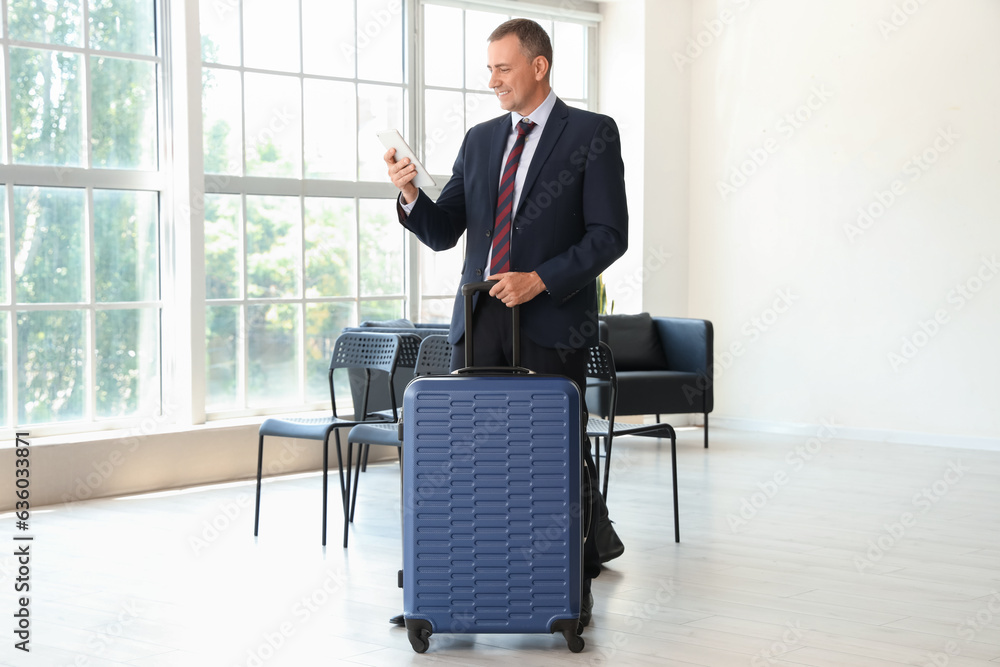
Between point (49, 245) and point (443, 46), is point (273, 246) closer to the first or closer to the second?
point (49, 245)

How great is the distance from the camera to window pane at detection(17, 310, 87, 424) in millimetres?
5027

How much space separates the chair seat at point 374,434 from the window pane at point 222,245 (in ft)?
6.22

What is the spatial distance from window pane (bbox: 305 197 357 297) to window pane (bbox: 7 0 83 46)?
149 centimetres

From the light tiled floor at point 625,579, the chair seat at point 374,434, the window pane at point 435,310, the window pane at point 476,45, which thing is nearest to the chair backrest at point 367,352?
the chair seat at point 374,434

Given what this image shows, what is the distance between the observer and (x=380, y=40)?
253 inches

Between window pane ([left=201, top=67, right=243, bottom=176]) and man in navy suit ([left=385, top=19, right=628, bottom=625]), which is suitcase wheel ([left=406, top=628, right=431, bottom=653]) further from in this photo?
window pane ([left=201, top=67, right=243, bottom=176])

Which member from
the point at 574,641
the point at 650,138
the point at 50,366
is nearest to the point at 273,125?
the point at 50,366

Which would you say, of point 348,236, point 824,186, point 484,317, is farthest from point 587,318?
point 824,186

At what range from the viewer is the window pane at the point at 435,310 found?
265 inches

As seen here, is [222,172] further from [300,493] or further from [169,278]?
[300,493]

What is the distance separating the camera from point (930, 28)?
21.4 ft

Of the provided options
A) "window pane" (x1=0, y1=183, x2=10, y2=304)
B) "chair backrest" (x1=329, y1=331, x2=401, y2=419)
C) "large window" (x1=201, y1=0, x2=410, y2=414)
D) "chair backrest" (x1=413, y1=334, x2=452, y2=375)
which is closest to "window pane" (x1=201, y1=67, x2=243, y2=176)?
"large window" (x1=201, y1=0, x2=410, y2=414)

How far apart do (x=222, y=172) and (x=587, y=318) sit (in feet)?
11.0

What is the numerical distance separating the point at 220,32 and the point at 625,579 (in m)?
3.65
